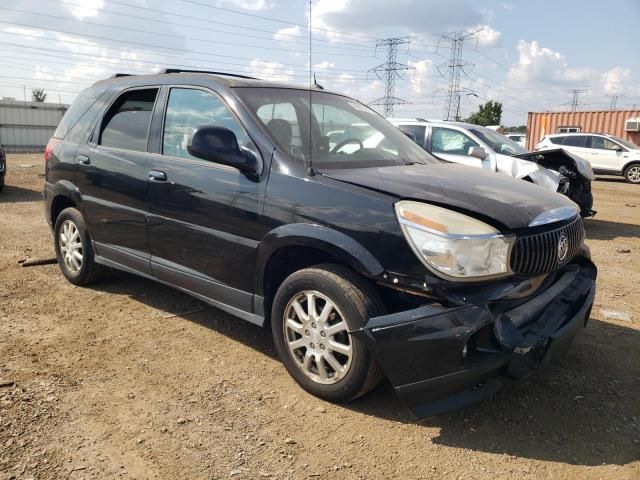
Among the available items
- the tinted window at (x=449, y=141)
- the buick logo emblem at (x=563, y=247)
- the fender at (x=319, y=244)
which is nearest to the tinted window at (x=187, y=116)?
the fender at (x=319, y=244)

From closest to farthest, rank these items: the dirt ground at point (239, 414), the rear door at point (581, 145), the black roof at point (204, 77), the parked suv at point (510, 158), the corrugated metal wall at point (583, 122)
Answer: the dirt ground at point (239, 414)
the black roof at point (204, 77)
the parked suv at point (510, 158)
the rear door at point (581, 145)
the corrugated metal wall at point (583, 122)

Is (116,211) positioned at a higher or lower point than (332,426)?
higher

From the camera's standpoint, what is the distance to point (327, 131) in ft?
12.2

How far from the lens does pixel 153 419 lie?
2930 mm

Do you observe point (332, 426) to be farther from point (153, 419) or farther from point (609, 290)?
point (609, 290)

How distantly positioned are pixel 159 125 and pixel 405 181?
201cm

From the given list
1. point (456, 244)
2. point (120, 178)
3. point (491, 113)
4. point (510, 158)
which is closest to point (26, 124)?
point (510, 158)

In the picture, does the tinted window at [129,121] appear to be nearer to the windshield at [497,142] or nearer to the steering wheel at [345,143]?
the steering wheel at [345,143]

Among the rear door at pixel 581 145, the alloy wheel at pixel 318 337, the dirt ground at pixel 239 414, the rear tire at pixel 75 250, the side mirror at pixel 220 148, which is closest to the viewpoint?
the dirt ground at pixel 239 414

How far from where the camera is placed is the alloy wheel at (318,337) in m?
2.96

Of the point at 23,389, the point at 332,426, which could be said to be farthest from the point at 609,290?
the point at 23,389

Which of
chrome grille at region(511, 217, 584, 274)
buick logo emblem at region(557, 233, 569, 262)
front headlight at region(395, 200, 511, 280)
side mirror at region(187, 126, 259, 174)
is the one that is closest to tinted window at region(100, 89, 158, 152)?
side mirror at region(187, 126, 259, 174)

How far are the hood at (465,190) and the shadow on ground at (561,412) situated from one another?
1.09 m

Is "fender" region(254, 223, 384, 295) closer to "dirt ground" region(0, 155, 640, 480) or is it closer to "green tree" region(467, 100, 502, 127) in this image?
"dirt ground" region(0, 155, 640, 480)
